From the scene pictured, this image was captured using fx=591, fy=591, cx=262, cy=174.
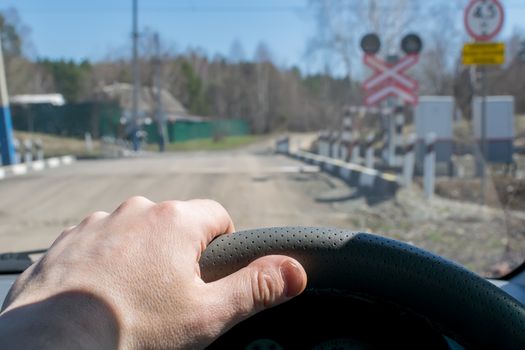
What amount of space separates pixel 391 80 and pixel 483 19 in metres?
3.59

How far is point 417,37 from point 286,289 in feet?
33.2

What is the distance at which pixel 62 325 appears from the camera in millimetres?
1028

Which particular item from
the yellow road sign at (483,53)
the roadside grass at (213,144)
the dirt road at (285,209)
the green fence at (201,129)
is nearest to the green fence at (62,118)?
the dirt road at (285,209)

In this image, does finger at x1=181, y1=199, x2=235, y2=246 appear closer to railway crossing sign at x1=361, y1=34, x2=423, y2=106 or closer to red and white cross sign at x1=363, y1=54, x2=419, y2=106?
railway crossing sign at x1=361, y1=34, x2=423, y2=106

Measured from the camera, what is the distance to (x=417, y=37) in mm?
10617

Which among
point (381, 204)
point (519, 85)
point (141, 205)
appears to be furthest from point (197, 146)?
point (141, 205)

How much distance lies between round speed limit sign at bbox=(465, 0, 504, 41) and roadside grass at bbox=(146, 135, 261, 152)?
30379 millimetres

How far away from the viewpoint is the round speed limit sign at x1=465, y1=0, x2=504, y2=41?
7.55 m

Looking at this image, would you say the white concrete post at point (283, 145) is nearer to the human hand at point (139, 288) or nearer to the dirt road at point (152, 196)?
the dirt road at point (152, 196)

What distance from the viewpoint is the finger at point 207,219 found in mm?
1330

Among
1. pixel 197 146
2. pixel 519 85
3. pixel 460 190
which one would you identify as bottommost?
pixel 197 146

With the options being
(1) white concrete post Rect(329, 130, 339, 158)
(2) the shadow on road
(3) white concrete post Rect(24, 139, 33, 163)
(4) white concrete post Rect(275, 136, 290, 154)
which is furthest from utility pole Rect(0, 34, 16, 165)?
(4) white concrete post Rect(275, 136, 290, 154)

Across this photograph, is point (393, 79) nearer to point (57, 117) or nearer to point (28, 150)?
point (57, 117)

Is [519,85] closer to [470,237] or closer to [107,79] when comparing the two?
[470,237]
